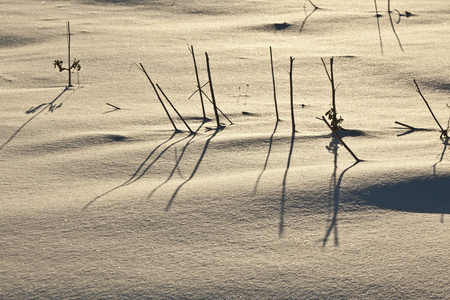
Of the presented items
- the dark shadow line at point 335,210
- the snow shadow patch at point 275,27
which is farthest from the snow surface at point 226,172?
the snow shadow patch at point 275,27

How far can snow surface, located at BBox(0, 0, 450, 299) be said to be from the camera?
3.74ft

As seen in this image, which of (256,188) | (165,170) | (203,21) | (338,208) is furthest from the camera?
(203,21)

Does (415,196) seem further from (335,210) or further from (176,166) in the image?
(176,166)

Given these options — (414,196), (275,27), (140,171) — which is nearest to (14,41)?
(275,27)

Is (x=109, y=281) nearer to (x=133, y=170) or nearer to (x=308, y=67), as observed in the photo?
(x=133, y=170)

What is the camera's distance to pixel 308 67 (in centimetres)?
316

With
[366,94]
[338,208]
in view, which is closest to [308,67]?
[366,94]

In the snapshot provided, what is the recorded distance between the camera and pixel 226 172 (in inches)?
68.4

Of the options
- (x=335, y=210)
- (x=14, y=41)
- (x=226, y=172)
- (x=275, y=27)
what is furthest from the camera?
(x=275, y=27)

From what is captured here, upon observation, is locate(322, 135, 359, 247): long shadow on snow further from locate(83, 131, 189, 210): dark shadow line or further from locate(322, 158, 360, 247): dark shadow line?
locate(83, 131, 189, 210): dark shadow line

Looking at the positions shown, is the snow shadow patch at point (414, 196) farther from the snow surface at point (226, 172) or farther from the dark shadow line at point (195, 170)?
the dark shadow line at point (195, 170)

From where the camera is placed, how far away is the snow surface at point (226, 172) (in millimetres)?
1140

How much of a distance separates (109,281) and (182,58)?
2409 millimetres

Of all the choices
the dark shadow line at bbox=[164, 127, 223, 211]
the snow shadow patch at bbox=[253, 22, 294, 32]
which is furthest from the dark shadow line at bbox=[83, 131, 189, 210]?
the snow shadow patch at bbox=[253, 22, 294, 32]
